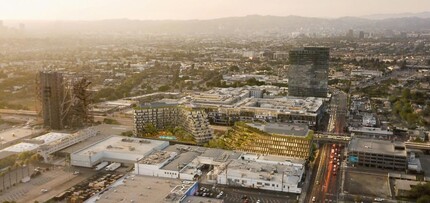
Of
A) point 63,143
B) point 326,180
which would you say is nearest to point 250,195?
point 326,180

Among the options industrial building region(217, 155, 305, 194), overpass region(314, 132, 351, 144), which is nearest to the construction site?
industrial building region(217, 155, 305, 194)

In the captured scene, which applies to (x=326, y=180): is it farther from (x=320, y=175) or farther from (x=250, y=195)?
(x=250, y=195)

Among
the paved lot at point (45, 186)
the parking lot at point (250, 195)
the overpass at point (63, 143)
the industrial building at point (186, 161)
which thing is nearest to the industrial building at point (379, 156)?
the industrial building at point (186, 161)

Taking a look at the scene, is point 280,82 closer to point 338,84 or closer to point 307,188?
point 338,84

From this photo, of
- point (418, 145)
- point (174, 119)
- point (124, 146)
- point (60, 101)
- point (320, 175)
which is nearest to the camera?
point (320, 175)

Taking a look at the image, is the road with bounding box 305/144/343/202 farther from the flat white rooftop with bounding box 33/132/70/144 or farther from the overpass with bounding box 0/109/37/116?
the overpass with bounding box 0/109/37/116

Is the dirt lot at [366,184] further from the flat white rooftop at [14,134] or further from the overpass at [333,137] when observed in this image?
the flat white rooftop at [14,134]
